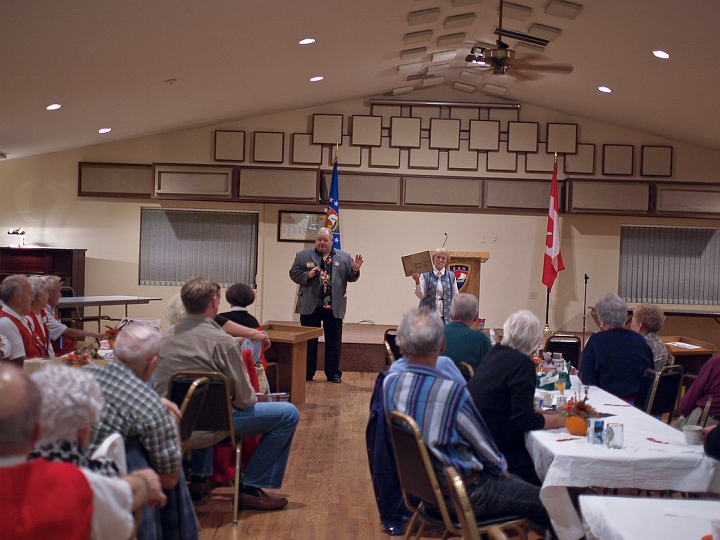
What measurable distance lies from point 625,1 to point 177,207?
21.3ft

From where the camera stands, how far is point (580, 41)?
7.22 meters

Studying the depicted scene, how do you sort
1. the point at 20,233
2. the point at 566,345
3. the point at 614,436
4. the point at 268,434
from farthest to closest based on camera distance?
the point at 20,233 < the point at 566,345 < the point at 268,434 < the point at 614,436

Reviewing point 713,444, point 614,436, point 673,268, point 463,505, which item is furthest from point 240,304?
point 673,268

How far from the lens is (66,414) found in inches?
68.4

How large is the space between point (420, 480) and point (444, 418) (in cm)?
24

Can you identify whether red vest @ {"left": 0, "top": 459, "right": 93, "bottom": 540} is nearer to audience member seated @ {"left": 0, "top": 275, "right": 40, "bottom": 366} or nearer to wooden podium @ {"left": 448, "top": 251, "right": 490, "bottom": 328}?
audience member seated @ {"left": 0, "top": 275, "right": 40, "bottom": 366}

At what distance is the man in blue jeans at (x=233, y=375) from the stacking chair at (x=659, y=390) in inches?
80.0

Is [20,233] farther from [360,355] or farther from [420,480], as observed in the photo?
[420,480]

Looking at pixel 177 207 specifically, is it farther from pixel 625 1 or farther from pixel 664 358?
pixel 664 358

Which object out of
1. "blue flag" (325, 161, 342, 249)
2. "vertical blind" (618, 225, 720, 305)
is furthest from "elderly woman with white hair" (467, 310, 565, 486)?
"vertical blind" (618, 225, 720, 305)

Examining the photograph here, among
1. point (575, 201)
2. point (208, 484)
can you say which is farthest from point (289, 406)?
point (575, 201)

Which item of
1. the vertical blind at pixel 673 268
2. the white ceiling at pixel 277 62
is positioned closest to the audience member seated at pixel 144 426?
the white ceiling at pixel 277 62

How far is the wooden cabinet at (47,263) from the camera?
8.95 m

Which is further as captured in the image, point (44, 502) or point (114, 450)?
point (114, 450)
